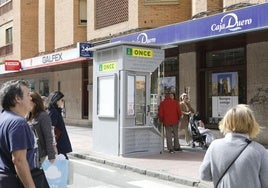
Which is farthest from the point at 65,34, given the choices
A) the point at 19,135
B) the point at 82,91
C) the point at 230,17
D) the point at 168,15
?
the point at 19,135

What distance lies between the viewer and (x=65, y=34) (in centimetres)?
2773

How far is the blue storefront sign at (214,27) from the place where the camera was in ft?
40.0

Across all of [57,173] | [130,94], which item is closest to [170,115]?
[130,94]

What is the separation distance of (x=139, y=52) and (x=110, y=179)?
169 inches

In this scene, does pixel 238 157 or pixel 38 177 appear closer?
pixel 238 157

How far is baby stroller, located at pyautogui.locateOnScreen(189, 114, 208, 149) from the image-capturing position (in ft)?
46.4

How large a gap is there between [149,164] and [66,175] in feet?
19.9

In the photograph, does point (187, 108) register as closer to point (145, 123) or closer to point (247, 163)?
point (145, 123)

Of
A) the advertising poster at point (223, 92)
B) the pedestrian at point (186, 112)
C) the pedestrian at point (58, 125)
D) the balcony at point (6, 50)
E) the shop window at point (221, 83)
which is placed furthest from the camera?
the balcony at point (6, 50)

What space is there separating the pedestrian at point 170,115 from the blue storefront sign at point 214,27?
2247mm

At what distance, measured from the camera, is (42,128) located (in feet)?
20.6

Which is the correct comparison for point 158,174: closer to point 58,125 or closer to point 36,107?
point 58,125

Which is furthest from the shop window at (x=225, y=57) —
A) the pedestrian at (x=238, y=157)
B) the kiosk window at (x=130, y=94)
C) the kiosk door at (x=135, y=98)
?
the pedestrian at (x=238, y=157)

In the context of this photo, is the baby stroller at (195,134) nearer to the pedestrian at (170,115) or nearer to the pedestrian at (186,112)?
the pedestrian at (186,112)
